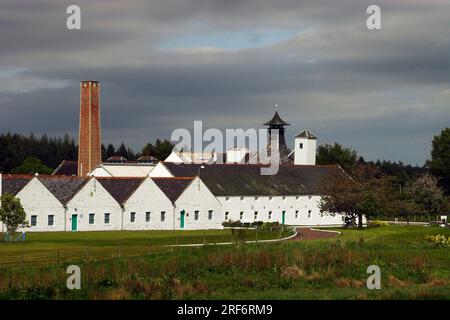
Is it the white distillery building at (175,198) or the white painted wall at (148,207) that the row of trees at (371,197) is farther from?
the white painted wall at (148,207)

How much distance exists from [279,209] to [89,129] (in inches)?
1037

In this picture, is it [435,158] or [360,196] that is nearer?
[360,196]

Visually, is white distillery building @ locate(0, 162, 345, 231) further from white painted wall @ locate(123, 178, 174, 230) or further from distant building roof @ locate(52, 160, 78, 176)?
distant building roof @ locate(52, 160, 78, 176)

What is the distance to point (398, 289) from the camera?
38344mm

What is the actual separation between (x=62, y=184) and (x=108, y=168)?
26.7 metres

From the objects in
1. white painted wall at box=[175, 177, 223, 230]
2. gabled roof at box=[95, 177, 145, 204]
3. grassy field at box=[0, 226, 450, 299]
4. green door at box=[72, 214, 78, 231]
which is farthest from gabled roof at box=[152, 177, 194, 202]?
grassy field at box=[0, 226, 450, 299]

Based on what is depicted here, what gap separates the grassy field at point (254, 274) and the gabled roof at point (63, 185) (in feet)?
90.6

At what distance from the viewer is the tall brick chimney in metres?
111

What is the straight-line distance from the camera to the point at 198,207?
86.5 meters

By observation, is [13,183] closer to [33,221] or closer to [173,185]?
[33,221]

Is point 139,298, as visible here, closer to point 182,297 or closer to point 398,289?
point 182,297

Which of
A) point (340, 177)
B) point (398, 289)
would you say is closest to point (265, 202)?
point (340, 177)

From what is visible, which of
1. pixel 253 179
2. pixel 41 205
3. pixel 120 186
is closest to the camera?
pixel 41 205

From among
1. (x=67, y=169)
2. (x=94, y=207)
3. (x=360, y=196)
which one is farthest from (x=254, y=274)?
(x=67, y=169)
